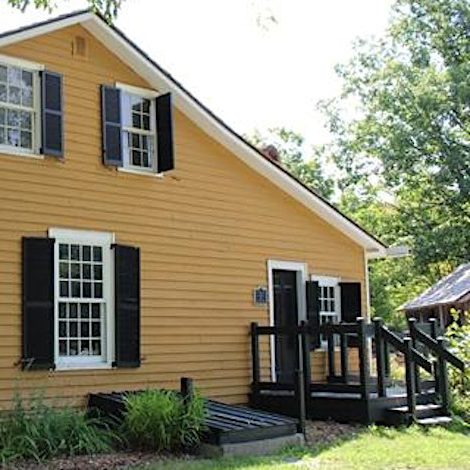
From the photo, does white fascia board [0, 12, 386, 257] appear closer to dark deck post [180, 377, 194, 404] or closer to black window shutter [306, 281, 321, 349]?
black window shutter [306, 281, 321, 349]

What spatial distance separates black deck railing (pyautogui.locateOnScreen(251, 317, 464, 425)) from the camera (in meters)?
12.0

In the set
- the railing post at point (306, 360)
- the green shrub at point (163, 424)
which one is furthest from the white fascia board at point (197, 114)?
the green shrub at point (163, 424)

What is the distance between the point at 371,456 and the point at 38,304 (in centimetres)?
471

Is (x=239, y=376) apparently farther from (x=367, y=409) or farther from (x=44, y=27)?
(x=44, y=27)

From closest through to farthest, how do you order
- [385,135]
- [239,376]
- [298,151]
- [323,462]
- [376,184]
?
[323,462] < [239,376] < [385,135] < [376,184] < [298,151]

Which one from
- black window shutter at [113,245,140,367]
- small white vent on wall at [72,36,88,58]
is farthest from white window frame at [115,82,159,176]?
black window shutter at [113,245,140,367]

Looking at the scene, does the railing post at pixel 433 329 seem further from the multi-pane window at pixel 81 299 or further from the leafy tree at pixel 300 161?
the leafy tree at pixel 300 161

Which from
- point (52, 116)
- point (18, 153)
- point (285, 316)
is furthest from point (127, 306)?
point (285, 316)

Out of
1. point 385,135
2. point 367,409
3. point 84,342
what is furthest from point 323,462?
point 385,135

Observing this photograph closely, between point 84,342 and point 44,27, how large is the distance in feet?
14.6

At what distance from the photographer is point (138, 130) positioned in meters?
12.7

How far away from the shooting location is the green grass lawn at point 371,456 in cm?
865

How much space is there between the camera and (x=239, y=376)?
13.6 metres

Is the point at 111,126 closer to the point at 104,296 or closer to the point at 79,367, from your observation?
the point at 104,296
